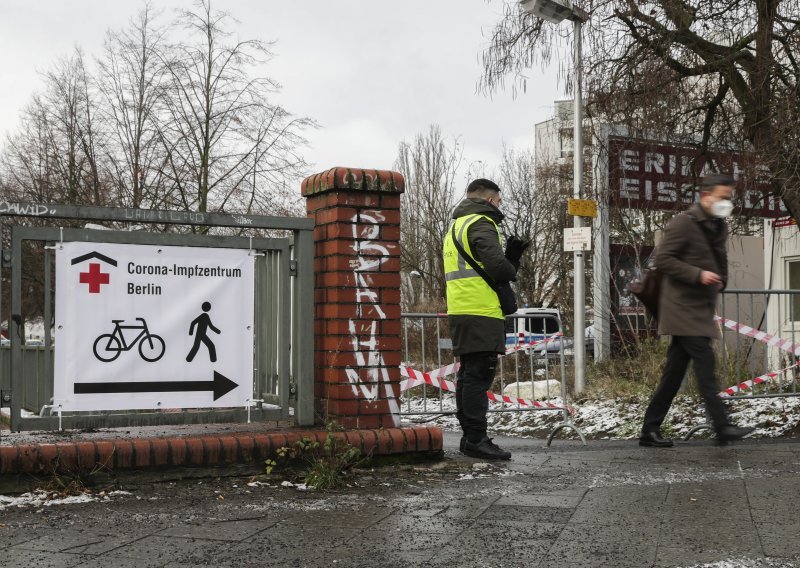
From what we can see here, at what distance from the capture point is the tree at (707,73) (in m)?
9.35

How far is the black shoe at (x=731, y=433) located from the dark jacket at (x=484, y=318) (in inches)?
57.4

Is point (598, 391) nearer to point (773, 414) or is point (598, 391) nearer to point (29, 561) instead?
point (773, 414)

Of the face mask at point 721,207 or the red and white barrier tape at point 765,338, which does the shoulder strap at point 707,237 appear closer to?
the face mask at point 721,207

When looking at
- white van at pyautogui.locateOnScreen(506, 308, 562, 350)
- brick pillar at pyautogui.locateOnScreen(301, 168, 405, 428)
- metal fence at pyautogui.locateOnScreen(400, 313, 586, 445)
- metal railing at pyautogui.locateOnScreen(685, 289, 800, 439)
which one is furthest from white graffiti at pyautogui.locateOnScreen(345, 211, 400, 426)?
metal railing at pyautogui.locateOnScreen(685, 289, 800, 439)

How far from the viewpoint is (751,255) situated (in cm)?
1952

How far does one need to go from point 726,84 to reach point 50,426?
27.0ft

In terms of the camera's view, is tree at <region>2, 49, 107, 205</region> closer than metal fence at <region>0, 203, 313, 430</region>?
No

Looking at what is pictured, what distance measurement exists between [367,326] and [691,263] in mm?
2221

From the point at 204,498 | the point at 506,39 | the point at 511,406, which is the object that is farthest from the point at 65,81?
the point at 204,498

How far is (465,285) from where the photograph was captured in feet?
21.7

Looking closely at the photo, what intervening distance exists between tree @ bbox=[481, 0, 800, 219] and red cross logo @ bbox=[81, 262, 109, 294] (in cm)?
620

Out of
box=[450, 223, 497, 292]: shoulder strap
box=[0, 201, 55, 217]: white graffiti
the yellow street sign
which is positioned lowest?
box=[450, 223, 497, 292]: shoulder strap

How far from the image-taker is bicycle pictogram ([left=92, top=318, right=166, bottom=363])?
550cm

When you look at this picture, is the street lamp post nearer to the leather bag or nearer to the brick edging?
the leather bag
